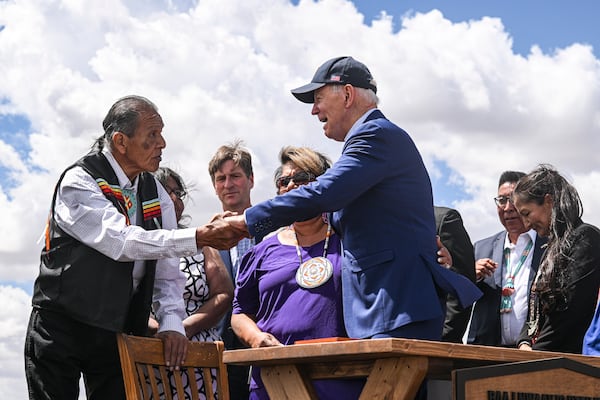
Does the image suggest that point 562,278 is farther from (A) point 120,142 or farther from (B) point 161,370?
(A) point 120,142

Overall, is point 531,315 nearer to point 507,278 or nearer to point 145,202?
point 507,278

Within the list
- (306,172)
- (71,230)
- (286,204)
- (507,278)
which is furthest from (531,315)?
(71,230)

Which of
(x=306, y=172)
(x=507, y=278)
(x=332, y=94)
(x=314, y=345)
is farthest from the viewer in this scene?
(x=507, y=278)

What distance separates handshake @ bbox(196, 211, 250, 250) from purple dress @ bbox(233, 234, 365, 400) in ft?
0.95

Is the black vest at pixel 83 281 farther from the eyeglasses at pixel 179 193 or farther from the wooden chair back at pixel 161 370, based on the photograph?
the eyeglasses at pixel 179 193

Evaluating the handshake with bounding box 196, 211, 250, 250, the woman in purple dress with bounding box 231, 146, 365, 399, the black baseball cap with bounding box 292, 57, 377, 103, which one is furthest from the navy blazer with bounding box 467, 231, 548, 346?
the handshake with bounding box 196, 211, 250, 250

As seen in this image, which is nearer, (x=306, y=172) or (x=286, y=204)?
(x=286, y=204)

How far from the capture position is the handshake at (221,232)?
11.9 feet

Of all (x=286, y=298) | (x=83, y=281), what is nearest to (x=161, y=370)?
(x=83, y=281)

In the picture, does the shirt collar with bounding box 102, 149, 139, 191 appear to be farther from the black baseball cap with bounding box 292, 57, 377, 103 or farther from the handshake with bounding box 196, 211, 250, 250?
the black baseball cap with bounding box 292, 57, 377, 103

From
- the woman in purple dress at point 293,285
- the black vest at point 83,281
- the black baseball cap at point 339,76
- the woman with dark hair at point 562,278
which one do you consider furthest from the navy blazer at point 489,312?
the black vest at point 83,281

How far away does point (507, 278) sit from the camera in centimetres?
508

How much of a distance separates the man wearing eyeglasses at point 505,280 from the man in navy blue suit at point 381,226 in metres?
1.65

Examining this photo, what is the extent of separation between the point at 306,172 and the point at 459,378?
69.5 inches
